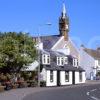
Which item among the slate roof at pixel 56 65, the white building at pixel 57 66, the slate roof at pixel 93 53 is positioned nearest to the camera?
the white building at pixel 57 66

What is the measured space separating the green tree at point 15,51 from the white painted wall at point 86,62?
1977 inches

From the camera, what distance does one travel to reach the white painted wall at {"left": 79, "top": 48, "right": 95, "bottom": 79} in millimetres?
111188

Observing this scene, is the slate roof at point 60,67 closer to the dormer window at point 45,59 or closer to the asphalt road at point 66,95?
the dormer window at point 45,59

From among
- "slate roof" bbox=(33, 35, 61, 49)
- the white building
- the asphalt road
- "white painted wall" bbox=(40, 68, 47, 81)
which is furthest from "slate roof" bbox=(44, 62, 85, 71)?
the asphalt road

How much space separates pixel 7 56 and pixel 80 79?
23278 mm

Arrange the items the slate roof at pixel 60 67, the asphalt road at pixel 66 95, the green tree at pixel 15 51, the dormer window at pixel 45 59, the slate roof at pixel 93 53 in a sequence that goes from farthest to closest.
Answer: the slate roof at pixel 93 53 → the dormer window at pixel 45 59 → the slate roof at pixel 60 67 → the green tree at pixel 15 51 → the asphalt road at pixel 66 95

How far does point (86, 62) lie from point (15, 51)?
182ft

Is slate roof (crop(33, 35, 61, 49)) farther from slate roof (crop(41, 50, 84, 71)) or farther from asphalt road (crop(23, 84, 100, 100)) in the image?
asphalt road (crop(23, 84, 100, 100))

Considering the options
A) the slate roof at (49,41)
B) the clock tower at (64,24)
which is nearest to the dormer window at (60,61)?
the slate roof at (49,41)

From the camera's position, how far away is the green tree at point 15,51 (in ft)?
193

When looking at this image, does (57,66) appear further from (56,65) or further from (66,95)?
(66,95)

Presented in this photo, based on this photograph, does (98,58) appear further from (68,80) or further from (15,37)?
(15,37)

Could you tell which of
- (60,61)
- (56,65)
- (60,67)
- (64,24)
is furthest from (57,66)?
(64,24)

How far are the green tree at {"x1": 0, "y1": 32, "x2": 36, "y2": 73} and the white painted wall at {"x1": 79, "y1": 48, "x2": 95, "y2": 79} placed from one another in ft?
165
